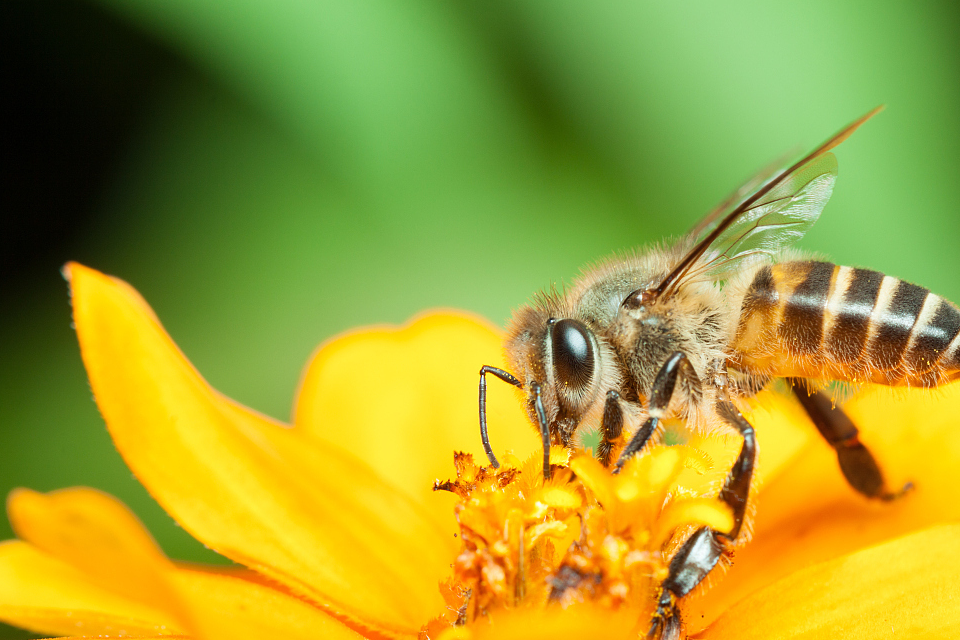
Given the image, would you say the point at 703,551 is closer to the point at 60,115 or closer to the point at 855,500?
the point at 855,500

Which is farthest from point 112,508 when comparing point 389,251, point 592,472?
point 389,251

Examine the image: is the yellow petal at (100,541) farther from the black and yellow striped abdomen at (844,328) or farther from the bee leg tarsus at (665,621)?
the black and yellow striped abdomen at (844,328)

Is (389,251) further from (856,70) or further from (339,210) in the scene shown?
(856,70)

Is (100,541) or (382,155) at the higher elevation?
(382,155)

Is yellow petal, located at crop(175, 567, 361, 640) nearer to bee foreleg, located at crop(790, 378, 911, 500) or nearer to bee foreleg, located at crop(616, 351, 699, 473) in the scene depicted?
bee foreleg, located at crop(616, 351, 699, 473)

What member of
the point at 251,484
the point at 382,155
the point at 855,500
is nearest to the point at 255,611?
the point at 251,484

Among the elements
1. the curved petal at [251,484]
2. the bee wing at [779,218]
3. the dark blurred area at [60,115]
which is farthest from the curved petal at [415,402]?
the dark blurred area at [60,115]
